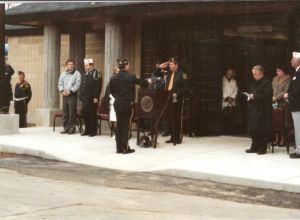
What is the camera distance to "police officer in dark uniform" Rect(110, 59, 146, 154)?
514 inches

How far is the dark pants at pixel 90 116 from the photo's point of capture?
15766 mm

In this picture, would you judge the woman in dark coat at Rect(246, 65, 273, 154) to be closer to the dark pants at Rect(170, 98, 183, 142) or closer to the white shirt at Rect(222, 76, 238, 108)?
the dark pants at Rect(170, 98, 183, 142)

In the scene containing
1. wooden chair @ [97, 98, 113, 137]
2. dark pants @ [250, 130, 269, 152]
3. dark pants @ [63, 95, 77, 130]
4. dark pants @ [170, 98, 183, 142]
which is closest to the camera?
dark pants @ [250, 130, 269, 152]

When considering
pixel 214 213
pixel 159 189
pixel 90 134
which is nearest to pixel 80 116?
pixel 90 134

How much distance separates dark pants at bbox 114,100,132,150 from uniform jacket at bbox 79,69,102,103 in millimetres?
2779

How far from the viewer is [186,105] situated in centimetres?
1552

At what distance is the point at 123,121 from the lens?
13117 millimetres

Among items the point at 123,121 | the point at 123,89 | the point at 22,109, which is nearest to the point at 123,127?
the point at 123,121

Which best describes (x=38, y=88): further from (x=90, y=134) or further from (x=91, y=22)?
(x=90, y=134)

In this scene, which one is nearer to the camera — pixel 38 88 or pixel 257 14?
pixel 257 14

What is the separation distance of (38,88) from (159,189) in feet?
46.0

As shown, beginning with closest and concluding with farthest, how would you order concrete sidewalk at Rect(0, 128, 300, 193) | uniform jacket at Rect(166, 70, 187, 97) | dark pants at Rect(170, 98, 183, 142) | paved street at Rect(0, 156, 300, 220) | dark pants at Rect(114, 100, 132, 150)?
paved street at Rect(0, 156, 300, 220)
concrete sidewalk at Rect(0, 128, 300, 193)
dark pants at Rect(114, 100, 132, 150)
uniform jacket at Rect(166, 70, 187, 97)
dark pants at Rect(170, 98, 183, 142)

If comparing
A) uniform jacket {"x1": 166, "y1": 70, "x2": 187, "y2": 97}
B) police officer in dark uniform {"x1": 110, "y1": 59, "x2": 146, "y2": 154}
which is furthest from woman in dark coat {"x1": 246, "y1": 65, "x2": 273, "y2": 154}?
police officer in dark uniform {"x1": 110, "y1": 59, "x2": 146, "y2": 154}

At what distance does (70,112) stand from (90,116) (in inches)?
28.5
